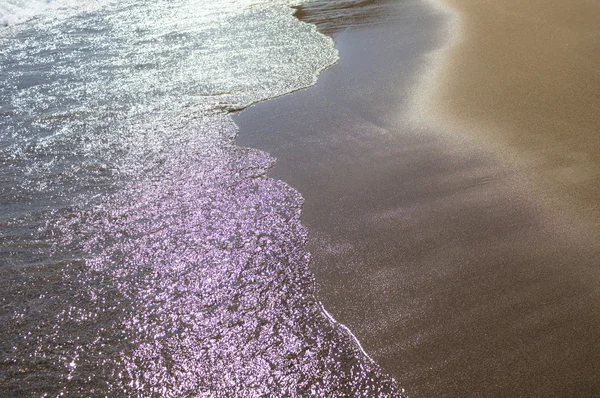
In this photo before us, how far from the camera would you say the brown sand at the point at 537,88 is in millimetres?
3365

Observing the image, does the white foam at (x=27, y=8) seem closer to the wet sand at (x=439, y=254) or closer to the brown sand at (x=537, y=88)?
the wet sand at (x=439, y=254)

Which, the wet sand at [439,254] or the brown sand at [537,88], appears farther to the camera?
the brown sand at [537,88]

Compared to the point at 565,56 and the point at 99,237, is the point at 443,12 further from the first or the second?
the point at 99,237

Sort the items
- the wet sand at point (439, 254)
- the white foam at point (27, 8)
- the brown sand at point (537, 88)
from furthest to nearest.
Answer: the white foam at point (27, 8), the brown sand at point (537, 88), the wet sand at point (439, 254)

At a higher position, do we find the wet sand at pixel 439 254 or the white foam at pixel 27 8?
the white foam at pixel 27 8

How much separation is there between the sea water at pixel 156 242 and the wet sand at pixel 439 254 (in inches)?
6.7

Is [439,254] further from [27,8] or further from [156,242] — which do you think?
[27,8]

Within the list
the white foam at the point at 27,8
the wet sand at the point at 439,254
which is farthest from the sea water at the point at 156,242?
the white foam at the point at 27,8

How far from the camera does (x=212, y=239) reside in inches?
117

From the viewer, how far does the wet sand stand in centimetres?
213

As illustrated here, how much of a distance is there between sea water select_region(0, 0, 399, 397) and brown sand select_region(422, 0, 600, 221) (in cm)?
151

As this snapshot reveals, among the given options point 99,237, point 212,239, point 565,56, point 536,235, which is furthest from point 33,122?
point 565,56

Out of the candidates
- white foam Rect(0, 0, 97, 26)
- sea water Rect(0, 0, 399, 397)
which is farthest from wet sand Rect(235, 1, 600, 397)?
white foam Rect(0, 0, 97, 26)

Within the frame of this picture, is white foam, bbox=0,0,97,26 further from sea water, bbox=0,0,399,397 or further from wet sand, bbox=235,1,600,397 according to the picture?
wet sand, bbox=235,1,600,397
